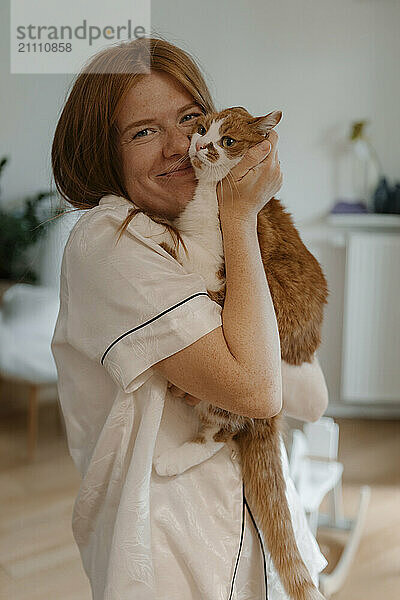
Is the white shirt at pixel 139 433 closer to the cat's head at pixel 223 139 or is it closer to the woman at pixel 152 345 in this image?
the woman at pixel 152 345

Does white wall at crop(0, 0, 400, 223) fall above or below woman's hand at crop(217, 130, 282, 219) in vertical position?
above

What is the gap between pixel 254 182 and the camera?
0.64m

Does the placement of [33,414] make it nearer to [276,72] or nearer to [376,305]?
[276,72]

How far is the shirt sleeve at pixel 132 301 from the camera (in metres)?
0.60

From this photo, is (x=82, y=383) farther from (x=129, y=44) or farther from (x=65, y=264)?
(x=129, y=44)

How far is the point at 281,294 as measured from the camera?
2.41ft

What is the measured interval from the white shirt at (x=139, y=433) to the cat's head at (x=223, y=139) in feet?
0.34


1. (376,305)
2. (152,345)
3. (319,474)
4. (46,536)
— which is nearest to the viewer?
(152,345)

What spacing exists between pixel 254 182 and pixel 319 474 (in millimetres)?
1000

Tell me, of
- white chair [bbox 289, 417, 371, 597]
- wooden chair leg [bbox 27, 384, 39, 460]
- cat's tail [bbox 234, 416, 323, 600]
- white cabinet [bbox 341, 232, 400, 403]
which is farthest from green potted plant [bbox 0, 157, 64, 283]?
white cabinet [bbox 341, 232, 400, 403]

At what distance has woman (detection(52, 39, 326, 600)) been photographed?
0.60 meters

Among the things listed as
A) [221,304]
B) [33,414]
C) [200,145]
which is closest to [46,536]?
[33,414]

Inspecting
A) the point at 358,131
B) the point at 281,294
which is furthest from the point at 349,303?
the point at 281,294

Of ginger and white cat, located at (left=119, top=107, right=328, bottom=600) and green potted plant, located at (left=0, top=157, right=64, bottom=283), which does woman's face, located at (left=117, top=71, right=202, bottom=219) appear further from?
green potted plant, located at (left=0, top=157, right=64, bottom=283)
